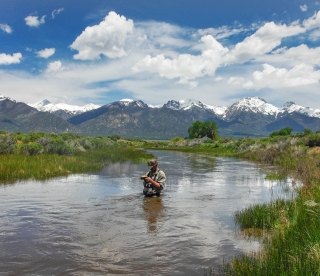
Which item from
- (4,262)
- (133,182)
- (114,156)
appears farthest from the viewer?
(114,156)

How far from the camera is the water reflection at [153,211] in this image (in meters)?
16.5

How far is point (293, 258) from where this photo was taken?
29.3ft

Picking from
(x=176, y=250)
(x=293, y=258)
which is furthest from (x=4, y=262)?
(x=293, y=258)

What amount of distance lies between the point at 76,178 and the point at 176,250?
19.3m

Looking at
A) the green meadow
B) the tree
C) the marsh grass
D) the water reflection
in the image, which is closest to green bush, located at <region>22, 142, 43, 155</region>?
the green meadow

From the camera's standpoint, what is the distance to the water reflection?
16.5m

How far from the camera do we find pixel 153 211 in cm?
1950

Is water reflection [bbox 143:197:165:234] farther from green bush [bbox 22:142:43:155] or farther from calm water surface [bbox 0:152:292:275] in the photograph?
green bush [bbox 22:142:43:155]

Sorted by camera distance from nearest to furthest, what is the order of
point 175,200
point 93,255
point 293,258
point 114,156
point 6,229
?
point 293,258 → point 93,255 → point 6,229 → point 175,200 → point 114,156

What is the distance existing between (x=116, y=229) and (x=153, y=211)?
3.94 metres

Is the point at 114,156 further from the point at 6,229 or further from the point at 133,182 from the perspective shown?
the point at 6,229

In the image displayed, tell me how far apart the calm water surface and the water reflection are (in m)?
0.04

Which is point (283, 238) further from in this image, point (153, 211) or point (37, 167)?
point (37, 167)

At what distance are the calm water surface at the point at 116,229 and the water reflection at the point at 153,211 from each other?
1.5 inches
